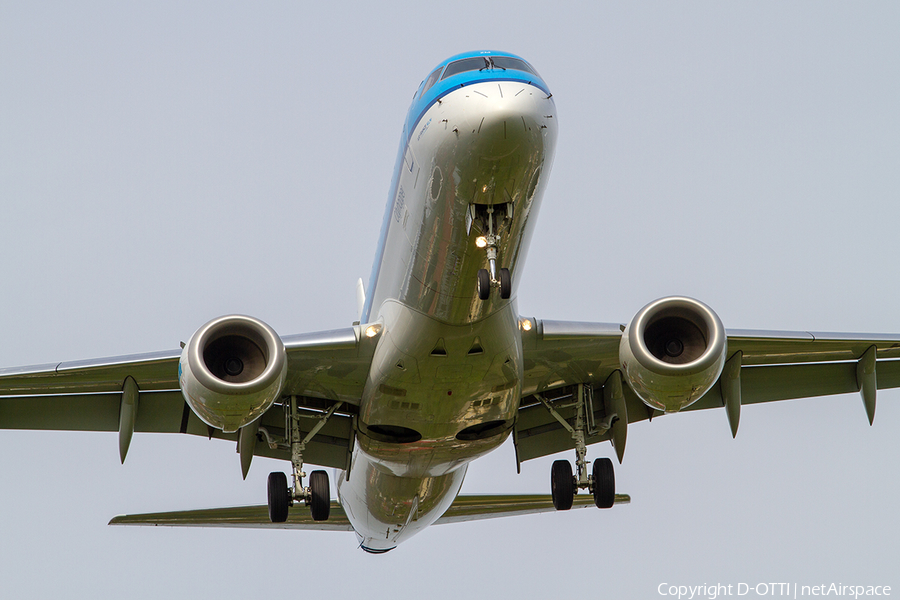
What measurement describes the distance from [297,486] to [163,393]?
2.69 meters

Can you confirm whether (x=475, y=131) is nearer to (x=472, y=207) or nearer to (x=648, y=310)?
(x=472, y=207)

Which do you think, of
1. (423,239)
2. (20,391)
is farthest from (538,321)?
(20,391)

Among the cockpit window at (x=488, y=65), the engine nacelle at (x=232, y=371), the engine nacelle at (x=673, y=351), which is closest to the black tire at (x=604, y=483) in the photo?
the engine nacelle at (x=673, y=351)

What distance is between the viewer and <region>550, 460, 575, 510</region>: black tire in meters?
17.1

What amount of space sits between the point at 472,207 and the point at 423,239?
1.05 meters

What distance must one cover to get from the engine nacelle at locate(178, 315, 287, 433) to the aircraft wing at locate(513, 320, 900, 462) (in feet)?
12.4

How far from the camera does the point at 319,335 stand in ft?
49.1

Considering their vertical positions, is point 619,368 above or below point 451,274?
below

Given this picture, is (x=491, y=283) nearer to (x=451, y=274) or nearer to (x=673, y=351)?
(x=451, y=274)

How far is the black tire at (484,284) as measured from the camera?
12.6m

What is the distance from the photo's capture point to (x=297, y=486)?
16094 mm

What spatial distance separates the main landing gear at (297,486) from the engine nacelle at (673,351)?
468 centimetres

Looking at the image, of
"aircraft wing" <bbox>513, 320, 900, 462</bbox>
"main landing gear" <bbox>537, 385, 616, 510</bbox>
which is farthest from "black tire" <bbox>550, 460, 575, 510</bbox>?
"aircraft wing" <bbox>513, 320, 900, 462</bbox>

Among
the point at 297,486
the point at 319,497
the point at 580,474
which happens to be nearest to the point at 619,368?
the point at 580,474
